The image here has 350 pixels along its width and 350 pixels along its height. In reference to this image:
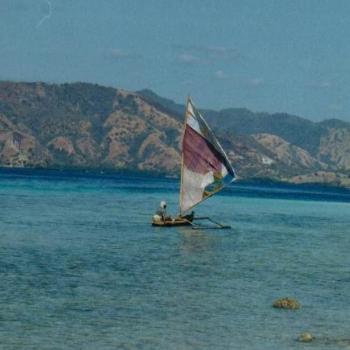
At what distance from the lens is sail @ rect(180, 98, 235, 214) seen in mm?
98188

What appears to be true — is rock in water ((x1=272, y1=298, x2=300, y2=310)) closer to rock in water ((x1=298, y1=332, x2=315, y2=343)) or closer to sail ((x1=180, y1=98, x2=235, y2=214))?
rock in water ((x1=298, y1=332, x2=315, y2=343))

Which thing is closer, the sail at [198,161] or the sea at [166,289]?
the sea at [166,289]

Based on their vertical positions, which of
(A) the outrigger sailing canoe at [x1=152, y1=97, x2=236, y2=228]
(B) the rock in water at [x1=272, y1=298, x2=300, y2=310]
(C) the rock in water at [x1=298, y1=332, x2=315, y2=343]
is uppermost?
(A) the outrigger sailing canoe at [x1=152, y1=97, x2=236, y2=228]

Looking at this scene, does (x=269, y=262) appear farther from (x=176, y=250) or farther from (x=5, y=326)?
(x=5, y=326)

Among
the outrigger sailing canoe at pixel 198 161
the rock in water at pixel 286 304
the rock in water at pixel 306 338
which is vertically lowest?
the rock in water at pixel 306 338

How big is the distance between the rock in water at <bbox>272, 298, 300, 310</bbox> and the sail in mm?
51960

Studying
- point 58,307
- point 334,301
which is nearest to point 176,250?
point 334,301

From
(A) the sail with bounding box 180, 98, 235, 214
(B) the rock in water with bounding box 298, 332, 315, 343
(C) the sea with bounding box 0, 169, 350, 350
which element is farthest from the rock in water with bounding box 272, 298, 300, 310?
(A) the sail with bounding box 180, 98, 235, 214

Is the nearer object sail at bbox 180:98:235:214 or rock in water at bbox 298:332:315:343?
rock in water at bbox 298:332:315:343

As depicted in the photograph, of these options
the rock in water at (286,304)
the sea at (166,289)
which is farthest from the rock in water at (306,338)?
the rock in water at (286,304)

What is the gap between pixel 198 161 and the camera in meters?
98.8

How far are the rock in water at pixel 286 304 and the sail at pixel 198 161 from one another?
52.0 m

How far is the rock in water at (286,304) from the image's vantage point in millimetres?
45697

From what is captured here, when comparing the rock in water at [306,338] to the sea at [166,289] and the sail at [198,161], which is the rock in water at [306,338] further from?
the sail at [198,161]
